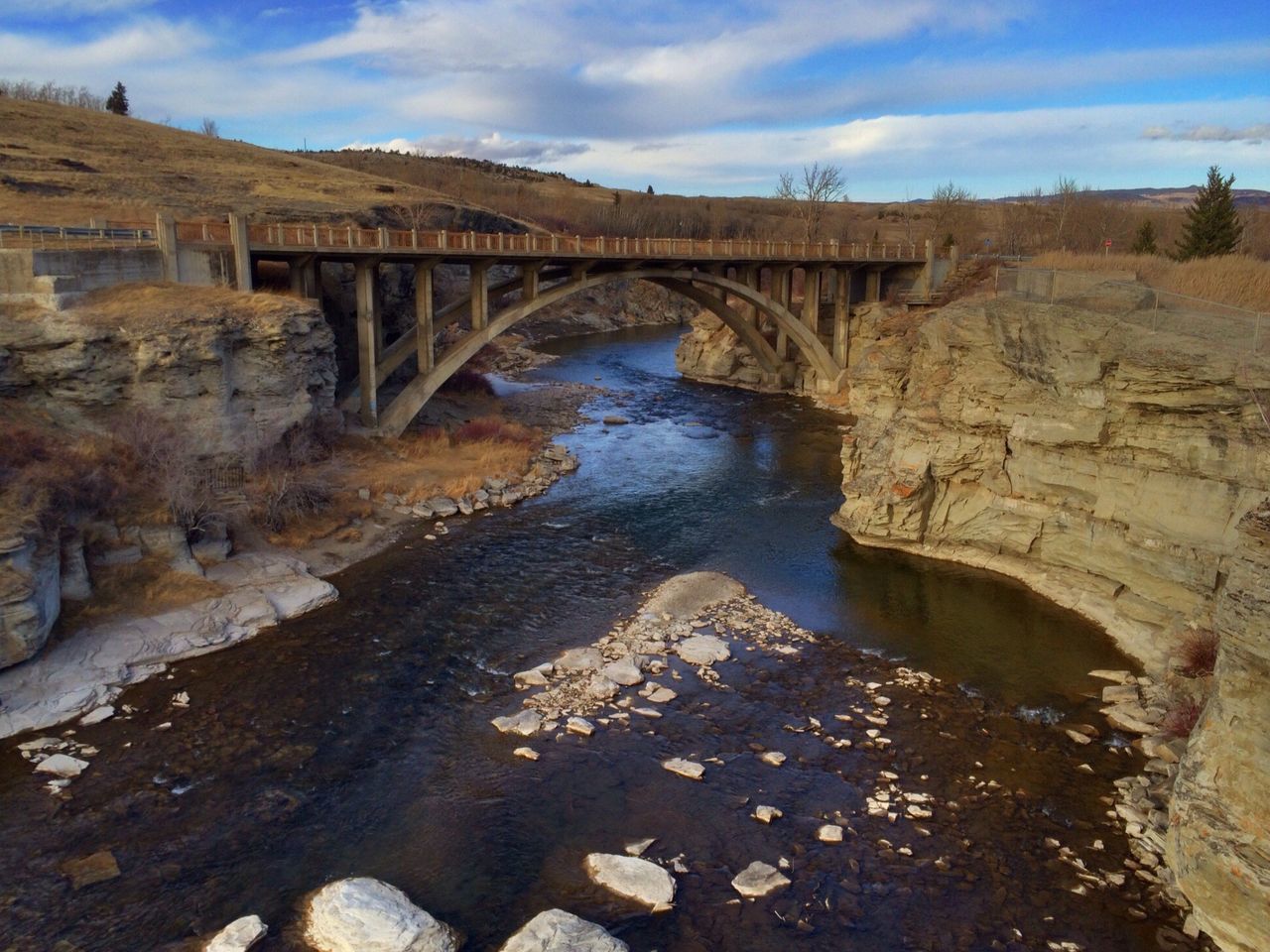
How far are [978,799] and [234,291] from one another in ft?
72.6

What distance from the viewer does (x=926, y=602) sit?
21.1 m

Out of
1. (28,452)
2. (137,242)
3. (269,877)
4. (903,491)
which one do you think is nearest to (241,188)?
(137,242)

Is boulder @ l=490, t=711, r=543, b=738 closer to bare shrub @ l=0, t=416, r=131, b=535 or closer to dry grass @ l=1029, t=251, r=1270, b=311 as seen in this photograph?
bare shrub @ l=0, t=416, r=131, b=535

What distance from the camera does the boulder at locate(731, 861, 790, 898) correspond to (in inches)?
463

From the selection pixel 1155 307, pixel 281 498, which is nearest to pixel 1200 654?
pixel 1155 307

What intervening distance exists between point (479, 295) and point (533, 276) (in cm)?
259

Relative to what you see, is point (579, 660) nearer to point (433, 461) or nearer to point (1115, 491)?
point (1115, 491)

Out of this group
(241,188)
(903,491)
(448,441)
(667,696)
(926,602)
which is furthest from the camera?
(241,188)

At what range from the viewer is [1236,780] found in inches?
414

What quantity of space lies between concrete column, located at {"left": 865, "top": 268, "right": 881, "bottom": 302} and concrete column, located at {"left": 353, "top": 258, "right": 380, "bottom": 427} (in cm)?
2662

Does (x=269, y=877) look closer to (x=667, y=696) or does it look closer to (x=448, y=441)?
(x=667, y=696)

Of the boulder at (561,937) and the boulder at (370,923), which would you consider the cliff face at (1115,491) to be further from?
the boulder at (370,923)

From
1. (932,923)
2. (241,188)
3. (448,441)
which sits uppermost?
(241,188)

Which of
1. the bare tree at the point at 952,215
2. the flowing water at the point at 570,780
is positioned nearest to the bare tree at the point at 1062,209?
the bare tree at the point at 952,215
